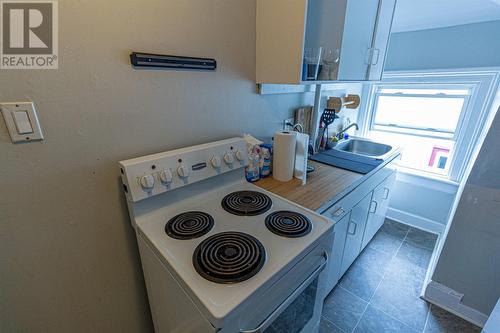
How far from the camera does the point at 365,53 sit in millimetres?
1543

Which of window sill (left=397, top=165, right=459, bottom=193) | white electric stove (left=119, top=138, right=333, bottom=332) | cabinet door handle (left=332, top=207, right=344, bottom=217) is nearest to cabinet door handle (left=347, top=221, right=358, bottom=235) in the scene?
cabinet door handle (left=332, top=207, right=344, bottom=217)

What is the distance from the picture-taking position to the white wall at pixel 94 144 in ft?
2.39

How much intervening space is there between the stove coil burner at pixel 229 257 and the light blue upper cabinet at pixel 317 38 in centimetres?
84

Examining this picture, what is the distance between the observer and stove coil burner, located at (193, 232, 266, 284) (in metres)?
0.64

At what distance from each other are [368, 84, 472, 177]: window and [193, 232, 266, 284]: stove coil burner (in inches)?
85.4

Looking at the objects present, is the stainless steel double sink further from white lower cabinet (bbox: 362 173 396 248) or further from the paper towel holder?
the paper towel holder

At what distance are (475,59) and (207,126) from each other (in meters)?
2.41

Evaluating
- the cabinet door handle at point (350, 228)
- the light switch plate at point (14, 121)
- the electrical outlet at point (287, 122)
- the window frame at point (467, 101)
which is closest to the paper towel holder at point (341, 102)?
the electrical outlet at point (287, 122)

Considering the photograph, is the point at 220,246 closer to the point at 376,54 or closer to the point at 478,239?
the point at 478,239

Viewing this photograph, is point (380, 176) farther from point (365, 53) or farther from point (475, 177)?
point (365, 53)

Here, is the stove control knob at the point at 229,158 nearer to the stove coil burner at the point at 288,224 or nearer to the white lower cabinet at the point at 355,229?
the stove coil burner at the point at 288,224

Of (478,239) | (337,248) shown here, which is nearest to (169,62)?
(337,248)

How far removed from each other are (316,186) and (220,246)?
0.75 m

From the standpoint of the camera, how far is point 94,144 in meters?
0.84
